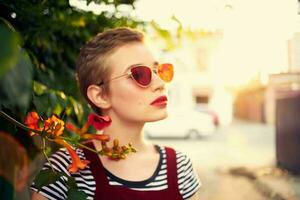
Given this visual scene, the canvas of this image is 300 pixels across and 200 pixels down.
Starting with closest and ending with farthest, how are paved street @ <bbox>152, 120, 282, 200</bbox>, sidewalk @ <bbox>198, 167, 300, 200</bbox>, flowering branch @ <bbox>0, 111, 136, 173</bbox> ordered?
flowering branch @ <bbox>0, 111, 136, 173</bbox>, sidewalk @ <bbox>198, 167, 300, 200</bbox>, paved street @ <bbox>152, 120, 282, 200</bbox>

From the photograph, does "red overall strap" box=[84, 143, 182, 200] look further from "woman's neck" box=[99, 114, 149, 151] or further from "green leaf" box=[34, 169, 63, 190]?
"green leaf" box=[34, 169, 63, 190]

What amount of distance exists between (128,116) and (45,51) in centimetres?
92

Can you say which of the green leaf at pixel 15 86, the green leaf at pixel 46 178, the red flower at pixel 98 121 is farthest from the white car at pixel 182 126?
the green leaf at pixel 15 86

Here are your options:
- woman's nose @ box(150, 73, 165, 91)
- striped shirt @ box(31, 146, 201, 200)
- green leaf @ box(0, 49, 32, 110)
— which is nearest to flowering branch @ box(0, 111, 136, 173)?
striped shirt @ box(31, 146, 201, 200)

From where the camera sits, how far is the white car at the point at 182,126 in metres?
18.5

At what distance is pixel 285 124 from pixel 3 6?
27.0 feet

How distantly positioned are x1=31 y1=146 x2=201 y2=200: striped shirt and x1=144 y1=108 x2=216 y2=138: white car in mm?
16700

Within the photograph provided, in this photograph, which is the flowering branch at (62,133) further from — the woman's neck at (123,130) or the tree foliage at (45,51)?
the woman's neck at (123,130)

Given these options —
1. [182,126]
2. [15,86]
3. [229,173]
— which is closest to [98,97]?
[15,86]

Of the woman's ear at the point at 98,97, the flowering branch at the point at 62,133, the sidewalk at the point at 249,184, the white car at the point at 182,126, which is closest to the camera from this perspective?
the flowering branch at the point at 62,133

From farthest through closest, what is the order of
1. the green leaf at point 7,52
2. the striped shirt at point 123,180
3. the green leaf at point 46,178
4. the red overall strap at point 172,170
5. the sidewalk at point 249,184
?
the sidewalk at point 249,184
the red overall strap at point 172,170
the striped shirt at point 123,180
the green leaf at point 46,178
the green leaf at point 7,52

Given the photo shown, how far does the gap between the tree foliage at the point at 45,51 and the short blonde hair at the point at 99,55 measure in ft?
0.32

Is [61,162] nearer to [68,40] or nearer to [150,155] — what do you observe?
[150,155]

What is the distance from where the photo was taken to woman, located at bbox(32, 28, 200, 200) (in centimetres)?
132
